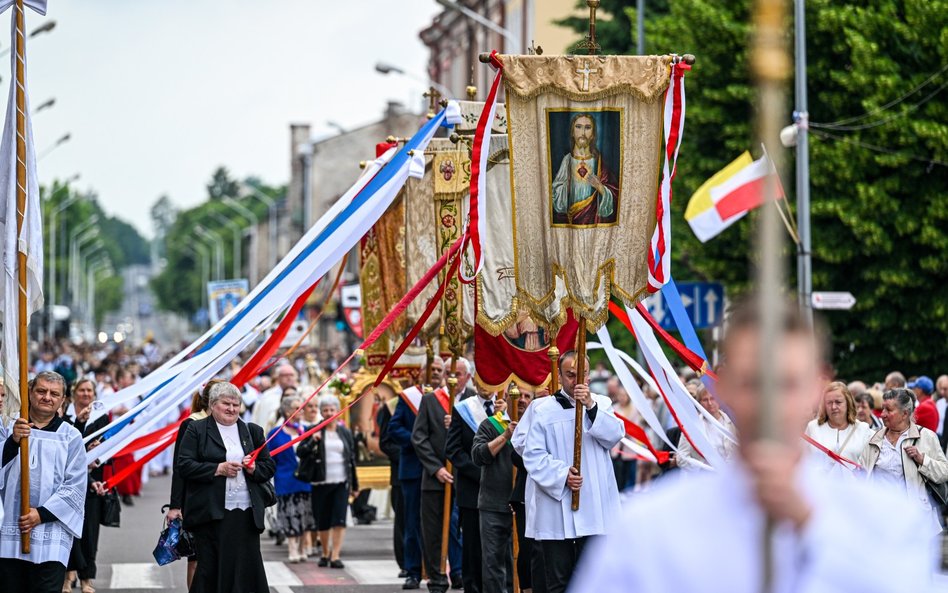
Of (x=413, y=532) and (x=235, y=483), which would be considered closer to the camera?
(x=235, y=483)

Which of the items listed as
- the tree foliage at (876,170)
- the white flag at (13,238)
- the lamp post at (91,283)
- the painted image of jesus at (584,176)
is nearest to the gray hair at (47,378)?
the white flag at (13,238)

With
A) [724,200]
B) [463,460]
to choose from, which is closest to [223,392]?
[463,460]

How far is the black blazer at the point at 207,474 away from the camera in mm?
10258

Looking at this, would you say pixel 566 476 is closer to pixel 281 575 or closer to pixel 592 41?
pixel 592 41

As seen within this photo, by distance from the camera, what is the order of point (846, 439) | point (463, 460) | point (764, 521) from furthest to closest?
point (463, 460) → point (846, 439) → point (764, 521)

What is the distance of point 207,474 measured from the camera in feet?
33.5

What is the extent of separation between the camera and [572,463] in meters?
9.73

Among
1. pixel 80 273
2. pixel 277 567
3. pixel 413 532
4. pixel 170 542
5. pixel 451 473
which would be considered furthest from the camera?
pixel 80 273

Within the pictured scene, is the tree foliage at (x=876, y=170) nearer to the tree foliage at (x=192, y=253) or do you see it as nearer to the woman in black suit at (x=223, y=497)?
the woman in black suit at (x=223, y=497)

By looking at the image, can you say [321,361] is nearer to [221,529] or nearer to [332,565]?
[332,565]

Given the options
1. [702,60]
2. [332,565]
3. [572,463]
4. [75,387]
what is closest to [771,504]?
[572,463]

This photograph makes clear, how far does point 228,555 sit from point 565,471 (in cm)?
244

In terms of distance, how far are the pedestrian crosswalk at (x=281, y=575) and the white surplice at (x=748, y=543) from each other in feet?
36.8

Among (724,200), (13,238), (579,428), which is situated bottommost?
(579,428)
